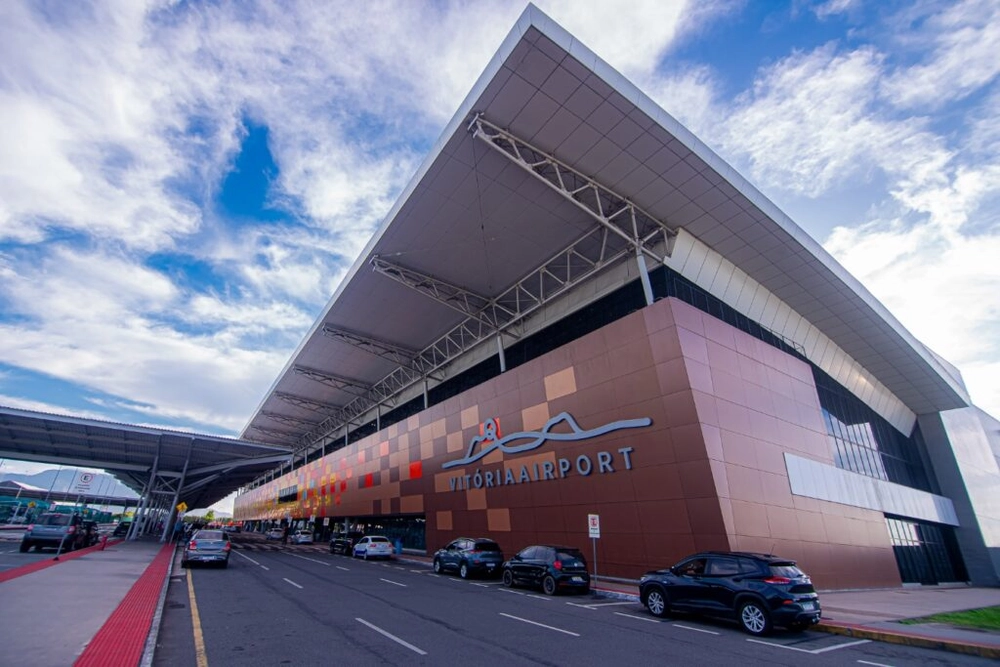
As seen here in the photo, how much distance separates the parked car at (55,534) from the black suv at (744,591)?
24200mm

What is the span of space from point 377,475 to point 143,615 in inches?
1220

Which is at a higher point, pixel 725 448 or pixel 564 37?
pixel 564 37

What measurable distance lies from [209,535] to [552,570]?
14858 mm

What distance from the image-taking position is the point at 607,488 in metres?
19.0

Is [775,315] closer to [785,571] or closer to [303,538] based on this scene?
[785,571]

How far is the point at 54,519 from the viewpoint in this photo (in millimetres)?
24469

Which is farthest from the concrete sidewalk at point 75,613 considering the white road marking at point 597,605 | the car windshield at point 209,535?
the white road marking at point 597,605

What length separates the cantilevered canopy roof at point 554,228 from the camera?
1673 centimetres

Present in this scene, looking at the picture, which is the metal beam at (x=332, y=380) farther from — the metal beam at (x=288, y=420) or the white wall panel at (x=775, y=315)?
the white wall panel at (x=775, y=315)

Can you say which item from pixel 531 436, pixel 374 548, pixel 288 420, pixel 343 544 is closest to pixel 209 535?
pixel 374 548

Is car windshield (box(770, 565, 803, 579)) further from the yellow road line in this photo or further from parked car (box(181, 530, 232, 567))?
parked car (box(181, 530, 232, 567))

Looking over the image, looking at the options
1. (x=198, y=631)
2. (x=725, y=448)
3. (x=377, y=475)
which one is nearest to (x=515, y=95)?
(x=725, y=448)

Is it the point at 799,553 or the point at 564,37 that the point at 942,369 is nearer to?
the point at 799,553

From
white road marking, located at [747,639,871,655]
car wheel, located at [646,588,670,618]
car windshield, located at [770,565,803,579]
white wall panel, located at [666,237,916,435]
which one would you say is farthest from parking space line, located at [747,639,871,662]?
white wall panel, located at [666,237,916,435]
